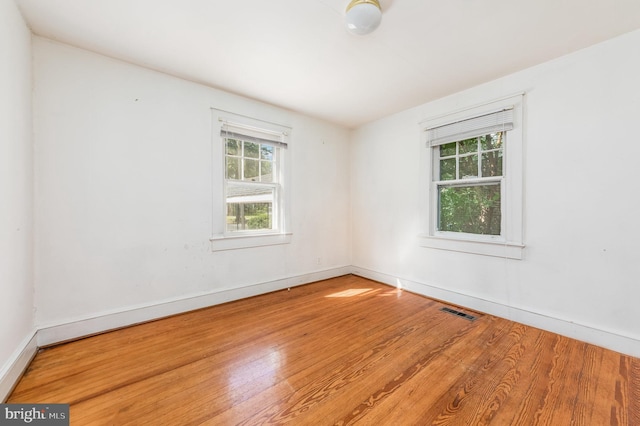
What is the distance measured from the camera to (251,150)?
336 cm

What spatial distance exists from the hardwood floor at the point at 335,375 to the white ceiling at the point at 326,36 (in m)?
Result: 2.57

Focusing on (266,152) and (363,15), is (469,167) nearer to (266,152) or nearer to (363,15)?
(363,15)

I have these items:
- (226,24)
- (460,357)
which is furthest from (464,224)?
(226,24)

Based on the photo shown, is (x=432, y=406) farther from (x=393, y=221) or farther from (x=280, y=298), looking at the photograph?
(x=393, y=221)

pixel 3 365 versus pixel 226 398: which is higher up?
pixel 3 365

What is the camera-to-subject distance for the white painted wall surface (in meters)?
2.13

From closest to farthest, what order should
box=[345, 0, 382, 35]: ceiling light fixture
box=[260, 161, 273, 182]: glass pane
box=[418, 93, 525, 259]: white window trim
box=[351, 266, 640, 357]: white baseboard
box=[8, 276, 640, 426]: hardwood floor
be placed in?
box=[8, 276, 640, 426]: hardwood floor
box=[345, 0, 382, 35]: ceiling light fixture
box=[351, 266, 640, 357]: white baseboard
box=[418, 93, 525, 259]: white window trim
box=[260, 161, 273, 182]: glass pane

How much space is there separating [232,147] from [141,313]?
2.07 meters

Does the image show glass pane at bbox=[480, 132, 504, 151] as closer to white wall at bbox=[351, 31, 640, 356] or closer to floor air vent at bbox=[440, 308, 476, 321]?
white wall at bbox=[351, 31, 640, 356]

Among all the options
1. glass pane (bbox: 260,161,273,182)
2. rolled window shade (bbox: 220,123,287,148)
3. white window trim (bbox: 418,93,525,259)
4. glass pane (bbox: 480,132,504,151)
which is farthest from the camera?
glass pane (bbox: 260,161,273,182)

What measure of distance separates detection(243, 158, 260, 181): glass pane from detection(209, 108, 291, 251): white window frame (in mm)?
117

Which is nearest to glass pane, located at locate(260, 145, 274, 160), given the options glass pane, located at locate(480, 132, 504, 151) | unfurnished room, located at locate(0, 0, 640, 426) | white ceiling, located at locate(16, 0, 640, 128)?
unfurnished room, located at locate(0, 0, 640, 426)

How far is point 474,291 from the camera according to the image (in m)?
2.89

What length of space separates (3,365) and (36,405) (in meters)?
0.35
